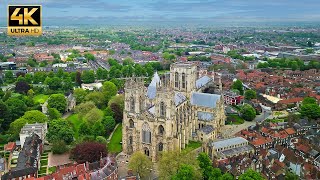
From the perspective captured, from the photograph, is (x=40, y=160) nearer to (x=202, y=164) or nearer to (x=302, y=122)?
(x=202, y=164)

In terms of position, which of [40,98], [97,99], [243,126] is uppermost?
[97,99]

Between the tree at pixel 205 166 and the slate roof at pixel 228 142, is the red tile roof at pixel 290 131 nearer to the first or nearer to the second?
the slate roof at pixel 228 142

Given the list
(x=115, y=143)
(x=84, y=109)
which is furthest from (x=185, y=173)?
(x=84, y=109)

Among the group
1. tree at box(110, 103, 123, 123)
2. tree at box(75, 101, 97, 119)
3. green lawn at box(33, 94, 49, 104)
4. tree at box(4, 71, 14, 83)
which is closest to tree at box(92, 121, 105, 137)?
tree at box(110, 103, 123, 123)

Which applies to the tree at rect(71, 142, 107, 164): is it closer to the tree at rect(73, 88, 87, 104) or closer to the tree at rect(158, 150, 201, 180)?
the tree at rect(158, 150, 201, 180)

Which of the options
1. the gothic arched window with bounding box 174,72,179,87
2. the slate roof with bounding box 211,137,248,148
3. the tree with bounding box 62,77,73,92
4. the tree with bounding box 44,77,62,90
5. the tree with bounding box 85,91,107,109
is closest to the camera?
the slate roof with bounding box 211,137,248,148

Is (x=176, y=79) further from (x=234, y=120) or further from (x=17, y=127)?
(x=17, y=127)
